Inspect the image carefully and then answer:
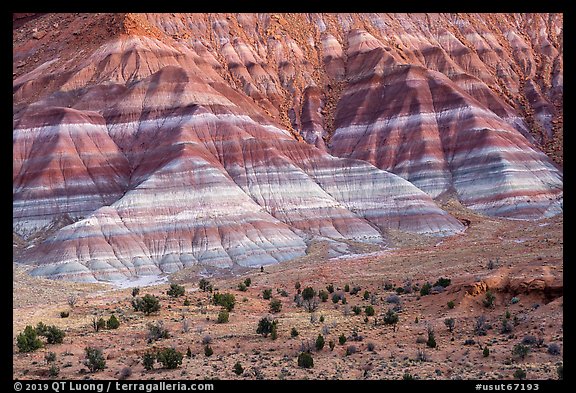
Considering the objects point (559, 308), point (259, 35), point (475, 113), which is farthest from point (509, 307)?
point (259, 35)

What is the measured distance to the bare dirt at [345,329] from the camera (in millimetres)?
21969

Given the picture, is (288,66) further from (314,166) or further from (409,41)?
(314,166)

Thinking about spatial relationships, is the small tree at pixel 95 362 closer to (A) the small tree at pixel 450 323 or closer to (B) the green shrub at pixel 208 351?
(B) the green shrub at pixel 208 351

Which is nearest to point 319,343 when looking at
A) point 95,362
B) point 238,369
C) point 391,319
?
point 238,369

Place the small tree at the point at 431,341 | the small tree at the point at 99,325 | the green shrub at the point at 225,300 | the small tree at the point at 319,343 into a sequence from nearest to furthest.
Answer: the small tree at the point at 431,341 < the small tree at the point at 319,343 < the small tree at the point at 99,325 < the green shrub at the point at 225,300

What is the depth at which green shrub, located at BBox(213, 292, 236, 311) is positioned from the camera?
32.8 meters

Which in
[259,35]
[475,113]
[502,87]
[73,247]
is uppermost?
[259,35]

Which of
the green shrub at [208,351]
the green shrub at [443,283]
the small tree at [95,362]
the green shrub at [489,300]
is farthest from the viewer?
the green shrub at [443,283]

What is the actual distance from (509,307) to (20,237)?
51.0 metres

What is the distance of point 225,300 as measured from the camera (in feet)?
109

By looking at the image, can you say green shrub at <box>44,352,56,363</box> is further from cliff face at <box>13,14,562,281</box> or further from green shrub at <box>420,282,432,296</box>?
cliff face at <box>13,14,562,281</box>

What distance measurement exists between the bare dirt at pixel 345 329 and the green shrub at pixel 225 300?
38 cm

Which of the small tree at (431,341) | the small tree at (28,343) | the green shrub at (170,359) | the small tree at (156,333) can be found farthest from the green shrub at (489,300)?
the small tree at (28,343)

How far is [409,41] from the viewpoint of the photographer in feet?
358
